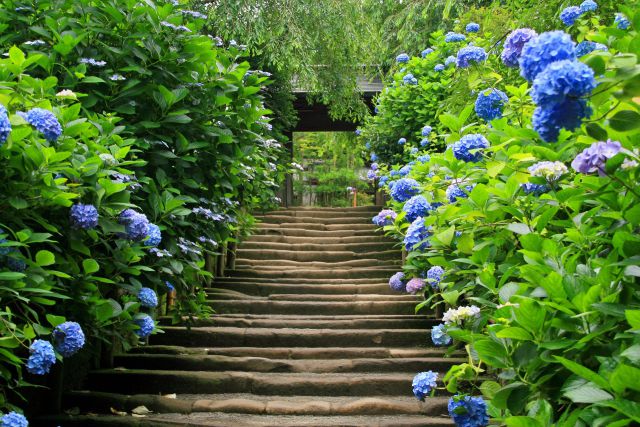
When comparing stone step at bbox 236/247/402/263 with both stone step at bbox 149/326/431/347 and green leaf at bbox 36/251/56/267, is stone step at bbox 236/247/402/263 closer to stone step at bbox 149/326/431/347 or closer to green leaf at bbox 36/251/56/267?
stone step at bbox 149/326/431/347

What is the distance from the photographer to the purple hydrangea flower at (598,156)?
5.24 feet

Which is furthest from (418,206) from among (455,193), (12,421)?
(12,421)

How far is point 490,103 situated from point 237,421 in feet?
7.20

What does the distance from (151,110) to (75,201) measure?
123 cm

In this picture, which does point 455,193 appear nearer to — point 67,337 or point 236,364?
point 67,337

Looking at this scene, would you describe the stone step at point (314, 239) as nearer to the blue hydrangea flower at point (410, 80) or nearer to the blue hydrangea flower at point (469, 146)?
the blue hydrangea flower at point (410, 80)

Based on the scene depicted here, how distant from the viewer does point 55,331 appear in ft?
9.44

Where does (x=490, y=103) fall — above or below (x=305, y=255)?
above

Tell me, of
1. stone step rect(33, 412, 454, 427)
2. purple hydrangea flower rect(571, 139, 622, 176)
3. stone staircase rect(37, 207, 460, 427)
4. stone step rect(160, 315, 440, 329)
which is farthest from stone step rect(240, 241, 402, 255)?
purple hydrangea flower rect(571, 139, 622, 176)

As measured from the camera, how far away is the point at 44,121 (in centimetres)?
269

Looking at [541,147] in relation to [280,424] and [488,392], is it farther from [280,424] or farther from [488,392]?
[280,424]

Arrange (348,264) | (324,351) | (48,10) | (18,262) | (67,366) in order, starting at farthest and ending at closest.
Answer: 1. (348,264)
2. (324,351)
3. (67,366)
4. (48,10)
5. (18,262)

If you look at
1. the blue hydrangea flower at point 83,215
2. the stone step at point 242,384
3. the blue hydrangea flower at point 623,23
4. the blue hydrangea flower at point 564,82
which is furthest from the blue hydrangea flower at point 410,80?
the blue hydrangea flower at point 564,82

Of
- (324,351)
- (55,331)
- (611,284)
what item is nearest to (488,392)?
(611,284)
